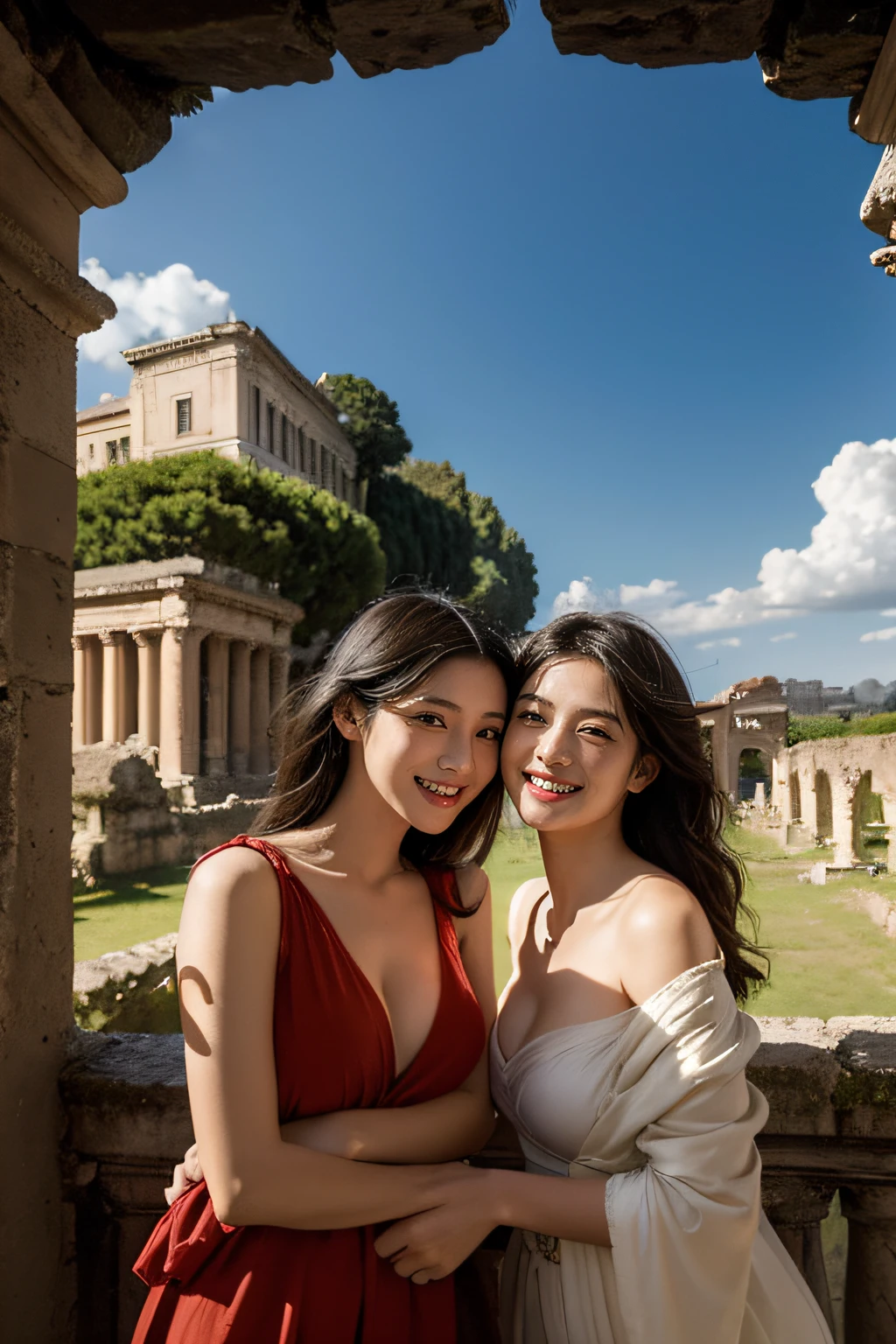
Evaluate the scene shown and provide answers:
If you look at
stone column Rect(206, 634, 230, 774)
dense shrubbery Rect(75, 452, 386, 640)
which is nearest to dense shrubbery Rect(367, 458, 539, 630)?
dense shrubbery Rect(75, 452, 386, 640)

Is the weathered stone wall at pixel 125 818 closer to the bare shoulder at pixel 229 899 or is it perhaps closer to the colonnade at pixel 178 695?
the colonnade at pixel 178 695

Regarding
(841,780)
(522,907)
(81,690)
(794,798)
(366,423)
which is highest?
(366,423)

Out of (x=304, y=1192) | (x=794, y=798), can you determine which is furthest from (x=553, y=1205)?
(x=794, y=798)

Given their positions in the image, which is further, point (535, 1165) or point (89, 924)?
point (89, 924)

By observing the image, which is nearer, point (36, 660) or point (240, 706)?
point (36, 660)

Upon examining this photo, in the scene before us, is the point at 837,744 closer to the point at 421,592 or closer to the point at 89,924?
the point at 89,924

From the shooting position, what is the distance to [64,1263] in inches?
88.7

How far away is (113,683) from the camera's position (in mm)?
24469

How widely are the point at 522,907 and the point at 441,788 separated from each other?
0.61 m

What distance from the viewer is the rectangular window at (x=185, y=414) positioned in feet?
125

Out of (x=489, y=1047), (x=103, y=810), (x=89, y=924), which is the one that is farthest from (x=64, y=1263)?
(x=103, y=810)

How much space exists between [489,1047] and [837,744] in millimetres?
22865

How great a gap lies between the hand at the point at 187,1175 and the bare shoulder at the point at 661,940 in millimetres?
974

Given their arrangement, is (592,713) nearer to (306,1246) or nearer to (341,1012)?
(341,1012)
